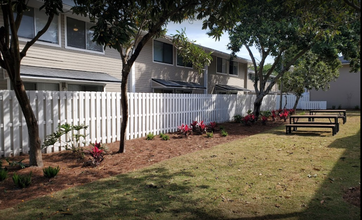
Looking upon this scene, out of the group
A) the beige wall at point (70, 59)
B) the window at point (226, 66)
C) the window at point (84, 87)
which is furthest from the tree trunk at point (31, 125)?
the window at point (226, 66)

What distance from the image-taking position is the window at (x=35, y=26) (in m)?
10.6

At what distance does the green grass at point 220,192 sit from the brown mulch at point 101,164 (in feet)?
1.16

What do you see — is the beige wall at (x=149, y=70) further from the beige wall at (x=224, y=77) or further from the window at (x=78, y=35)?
the beige wall at (x=224, y=77)

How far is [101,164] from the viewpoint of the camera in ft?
21.5

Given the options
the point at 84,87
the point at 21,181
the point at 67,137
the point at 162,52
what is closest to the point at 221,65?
the point at 162,52

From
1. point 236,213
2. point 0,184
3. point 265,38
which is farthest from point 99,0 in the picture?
point 265,38

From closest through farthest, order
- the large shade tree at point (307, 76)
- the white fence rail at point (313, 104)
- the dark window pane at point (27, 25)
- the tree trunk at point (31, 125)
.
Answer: the tree trunk at point (31, 125), the dark window pane at point (27, 25), the large shade tree at point (307, 76), the white fence rail at point (313, 104)

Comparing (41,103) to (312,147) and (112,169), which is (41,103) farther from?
(312,147)

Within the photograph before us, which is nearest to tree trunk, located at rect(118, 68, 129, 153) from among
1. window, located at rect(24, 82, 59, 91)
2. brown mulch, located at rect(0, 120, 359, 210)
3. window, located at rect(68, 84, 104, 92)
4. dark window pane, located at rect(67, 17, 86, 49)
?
brown mulch, located at rect(0, 120, 359, 210)

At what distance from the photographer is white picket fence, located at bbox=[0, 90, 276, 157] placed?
671cm

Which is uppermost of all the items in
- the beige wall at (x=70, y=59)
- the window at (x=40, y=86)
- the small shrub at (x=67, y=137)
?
the beige wall at (x=70, y=59)

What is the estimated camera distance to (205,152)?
7879 mm

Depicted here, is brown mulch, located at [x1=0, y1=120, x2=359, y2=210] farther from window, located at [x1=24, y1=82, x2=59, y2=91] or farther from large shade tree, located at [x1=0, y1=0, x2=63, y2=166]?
window, located at [x1=24, y1=82, x2=59, y2=91]

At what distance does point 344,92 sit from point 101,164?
2832cm
